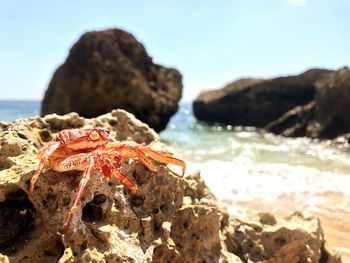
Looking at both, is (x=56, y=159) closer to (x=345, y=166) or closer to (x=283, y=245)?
(x=283, y=245)

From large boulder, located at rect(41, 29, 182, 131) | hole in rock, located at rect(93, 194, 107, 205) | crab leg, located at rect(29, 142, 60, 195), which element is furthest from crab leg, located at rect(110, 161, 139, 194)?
large boulder, located at rect(41, 29, 182, 131)

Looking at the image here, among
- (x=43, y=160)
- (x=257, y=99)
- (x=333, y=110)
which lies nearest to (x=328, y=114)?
(x=333, y=110)

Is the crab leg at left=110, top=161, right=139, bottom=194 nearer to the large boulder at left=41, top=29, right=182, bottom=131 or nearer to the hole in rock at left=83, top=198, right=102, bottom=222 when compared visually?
the hole in rock at left=83, top=198, right=102, bottom=222

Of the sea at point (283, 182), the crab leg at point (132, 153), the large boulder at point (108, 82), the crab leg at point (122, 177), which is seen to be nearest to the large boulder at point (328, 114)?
the sea at point (283, 182)

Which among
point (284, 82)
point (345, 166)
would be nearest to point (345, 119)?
point (345, 166)

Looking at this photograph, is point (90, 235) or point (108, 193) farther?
point (108, 193)

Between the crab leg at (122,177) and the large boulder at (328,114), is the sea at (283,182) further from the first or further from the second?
the large boulder at (328,114)
